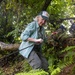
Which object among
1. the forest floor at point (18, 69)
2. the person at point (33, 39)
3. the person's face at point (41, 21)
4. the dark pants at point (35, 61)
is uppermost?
the person's face at point (41, 21)

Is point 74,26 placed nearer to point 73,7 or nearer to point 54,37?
point 54,37

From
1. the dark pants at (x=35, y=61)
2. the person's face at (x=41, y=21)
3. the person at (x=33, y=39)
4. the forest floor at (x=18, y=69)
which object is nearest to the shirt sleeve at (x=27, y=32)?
the person at (x=33, y=39)

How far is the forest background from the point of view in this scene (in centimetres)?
769

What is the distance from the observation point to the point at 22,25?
31.3 feet

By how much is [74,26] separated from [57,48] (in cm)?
108

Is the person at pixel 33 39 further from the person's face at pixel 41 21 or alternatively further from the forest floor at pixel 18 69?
the forest floor at pixel 18 69

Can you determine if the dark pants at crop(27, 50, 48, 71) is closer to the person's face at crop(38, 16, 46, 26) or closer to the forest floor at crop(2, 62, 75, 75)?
the person's face at crop(38, 16, 46, 26)

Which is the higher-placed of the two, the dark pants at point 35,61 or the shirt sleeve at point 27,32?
the shirt sleeve at point 27,32

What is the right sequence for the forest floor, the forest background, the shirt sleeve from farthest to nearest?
1. the forest background
2. the forest floor
3. the shirt sleeve

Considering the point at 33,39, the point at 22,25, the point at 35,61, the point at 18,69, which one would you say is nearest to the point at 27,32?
the point at 33,39

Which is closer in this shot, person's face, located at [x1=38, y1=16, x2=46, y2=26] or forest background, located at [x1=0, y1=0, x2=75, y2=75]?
person's face, located at [x1=38, y1=16, x2=46, y2=26]

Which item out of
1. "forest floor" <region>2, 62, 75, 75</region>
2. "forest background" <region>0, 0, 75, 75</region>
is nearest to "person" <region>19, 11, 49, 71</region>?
"forest floor" <region>2, 62, 75, 75</region>

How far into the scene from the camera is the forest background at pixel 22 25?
7.69m

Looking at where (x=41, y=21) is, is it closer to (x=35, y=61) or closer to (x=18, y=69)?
(x=35, y=61)
